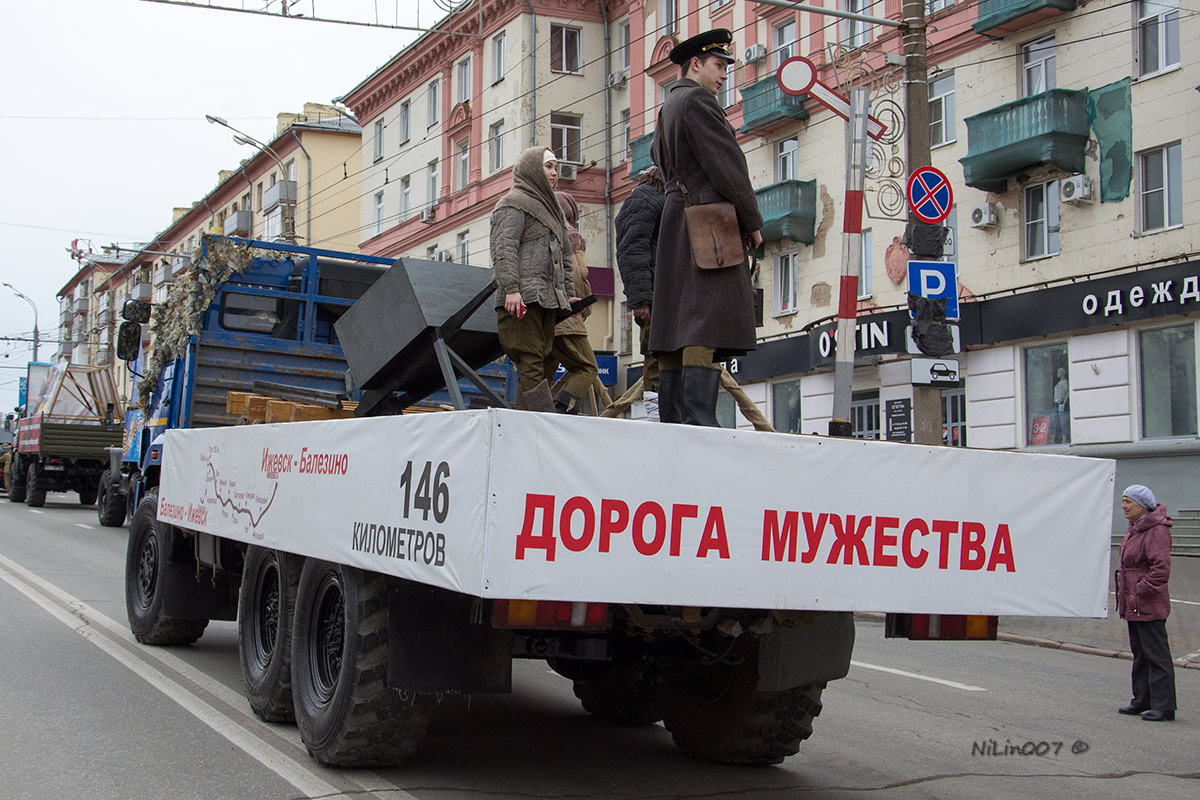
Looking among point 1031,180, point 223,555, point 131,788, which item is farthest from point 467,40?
point 131,788

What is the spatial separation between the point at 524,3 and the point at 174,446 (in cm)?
3011

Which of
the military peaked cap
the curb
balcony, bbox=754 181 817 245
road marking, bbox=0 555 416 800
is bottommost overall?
the curb

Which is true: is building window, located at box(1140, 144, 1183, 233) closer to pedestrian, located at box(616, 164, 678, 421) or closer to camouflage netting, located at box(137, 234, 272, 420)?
camouflage netting, located at box(137, 234, 272, 420)

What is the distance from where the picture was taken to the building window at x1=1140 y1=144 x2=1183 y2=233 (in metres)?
19.5

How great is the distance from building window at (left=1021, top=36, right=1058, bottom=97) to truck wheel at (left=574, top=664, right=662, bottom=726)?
17317 mm

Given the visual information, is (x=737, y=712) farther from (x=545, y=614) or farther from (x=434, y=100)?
(x=434, y=100)

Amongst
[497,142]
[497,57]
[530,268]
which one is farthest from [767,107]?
[530,268]

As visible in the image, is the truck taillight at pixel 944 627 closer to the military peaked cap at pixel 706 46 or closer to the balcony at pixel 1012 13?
the military peaked cap at pixel 706 46

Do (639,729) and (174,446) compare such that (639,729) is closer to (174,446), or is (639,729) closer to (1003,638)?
(174,446)

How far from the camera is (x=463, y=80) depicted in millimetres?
40094

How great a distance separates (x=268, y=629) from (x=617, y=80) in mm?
31046

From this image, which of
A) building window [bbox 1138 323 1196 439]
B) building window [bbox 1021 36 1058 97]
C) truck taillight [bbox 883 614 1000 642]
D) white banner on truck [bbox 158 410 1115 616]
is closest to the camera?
white banner on truck [bbox 158 410 1115 616]

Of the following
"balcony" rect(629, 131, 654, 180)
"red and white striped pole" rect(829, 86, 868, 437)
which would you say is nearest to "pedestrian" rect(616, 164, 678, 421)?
"red and white striped pole" rect(829, 86, 868, 437)

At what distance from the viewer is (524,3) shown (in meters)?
36.1
